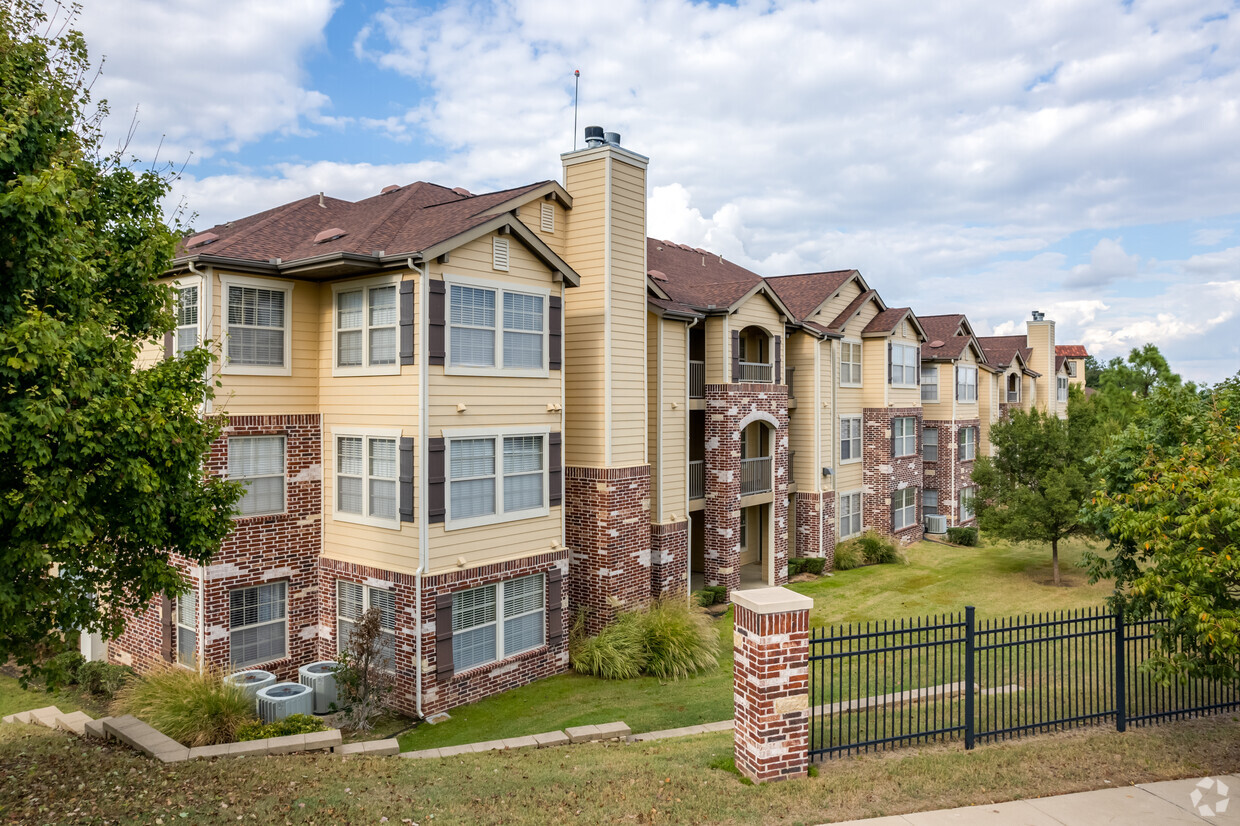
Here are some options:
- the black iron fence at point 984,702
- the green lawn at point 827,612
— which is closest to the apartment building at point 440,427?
the green lawn at point 827,612

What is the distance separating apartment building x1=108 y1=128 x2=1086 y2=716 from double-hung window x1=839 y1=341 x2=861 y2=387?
34.0 ft

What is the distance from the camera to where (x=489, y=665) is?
51.3ft

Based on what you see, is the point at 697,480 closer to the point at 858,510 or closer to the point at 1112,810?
the point at 858,510

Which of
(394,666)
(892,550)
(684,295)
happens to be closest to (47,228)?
(394,666)

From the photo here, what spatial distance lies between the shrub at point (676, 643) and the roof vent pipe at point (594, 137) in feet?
36.6

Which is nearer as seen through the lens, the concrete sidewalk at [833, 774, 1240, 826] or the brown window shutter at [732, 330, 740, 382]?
the concrete sidewalk at [833, 774, 1240, 826]

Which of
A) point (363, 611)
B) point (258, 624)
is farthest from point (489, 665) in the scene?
point (258, 624)

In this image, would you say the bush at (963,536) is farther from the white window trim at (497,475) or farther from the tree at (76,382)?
the tree at (76,382)

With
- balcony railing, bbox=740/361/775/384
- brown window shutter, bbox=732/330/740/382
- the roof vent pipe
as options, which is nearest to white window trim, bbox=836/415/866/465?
balcony railing, bbox=740/361/775/384

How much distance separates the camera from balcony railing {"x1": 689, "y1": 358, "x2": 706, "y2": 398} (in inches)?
917

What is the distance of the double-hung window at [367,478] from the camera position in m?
15.0

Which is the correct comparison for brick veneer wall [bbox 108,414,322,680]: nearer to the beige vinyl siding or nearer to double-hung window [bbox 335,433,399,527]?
double-hung window [bbox 335,433,399,527]

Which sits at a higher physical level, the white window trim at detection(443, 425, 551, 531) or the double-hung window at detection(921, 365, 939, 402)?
the double-hung window at detection(921, 365, 939, 402)

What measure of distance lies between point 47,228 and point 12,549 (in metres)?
3.06
